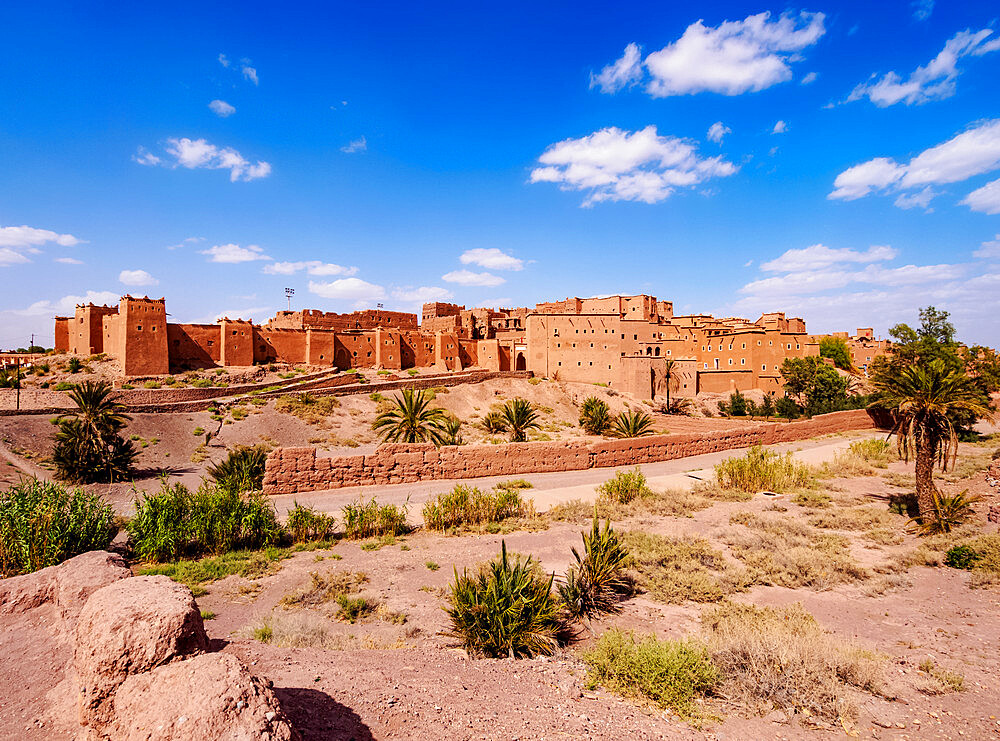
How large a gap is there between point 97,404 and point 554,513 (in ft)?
61.3

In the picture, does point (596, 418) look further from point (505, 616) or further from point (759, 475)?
point (505, 616)

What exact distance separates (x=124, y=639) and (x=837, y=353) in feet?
216

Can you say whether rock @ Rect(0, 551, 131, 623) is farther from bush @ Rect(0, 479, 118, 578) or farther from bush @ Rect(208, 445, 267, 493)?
bush @ Rect(208, 445, 267, 493)

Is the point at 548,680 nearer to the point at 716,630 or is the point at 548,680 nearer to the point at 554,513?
the point at 716,630

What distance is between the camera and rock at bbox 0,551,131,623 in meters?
4.96

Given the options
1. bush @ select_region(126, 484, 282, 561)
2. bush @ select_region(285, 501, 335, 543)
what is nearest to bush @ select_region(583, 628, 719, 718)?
bush @ select_region(285, 501, 335, 543)

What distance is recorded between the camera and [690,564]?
866 centimetres

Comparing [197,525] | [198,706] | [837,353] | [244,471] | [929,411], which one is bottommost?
[197,525]

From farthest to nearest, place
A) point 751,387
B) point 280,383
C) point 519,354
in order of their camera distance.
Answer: point 519,354 → point 751,387 → point 280,383

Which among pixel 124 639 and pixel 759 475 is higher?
pixel 124 639

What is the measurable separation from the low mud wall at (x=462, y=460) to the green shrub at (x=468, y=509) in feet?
8.70

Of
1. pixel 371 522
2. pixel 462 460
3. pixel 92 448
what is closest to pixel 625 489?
pixel 462 460

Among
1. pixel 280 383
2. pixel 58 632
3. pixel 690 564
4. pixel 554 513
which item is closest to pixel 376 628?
pixel 58 632

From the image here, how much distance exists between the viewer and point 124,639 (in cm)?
312
